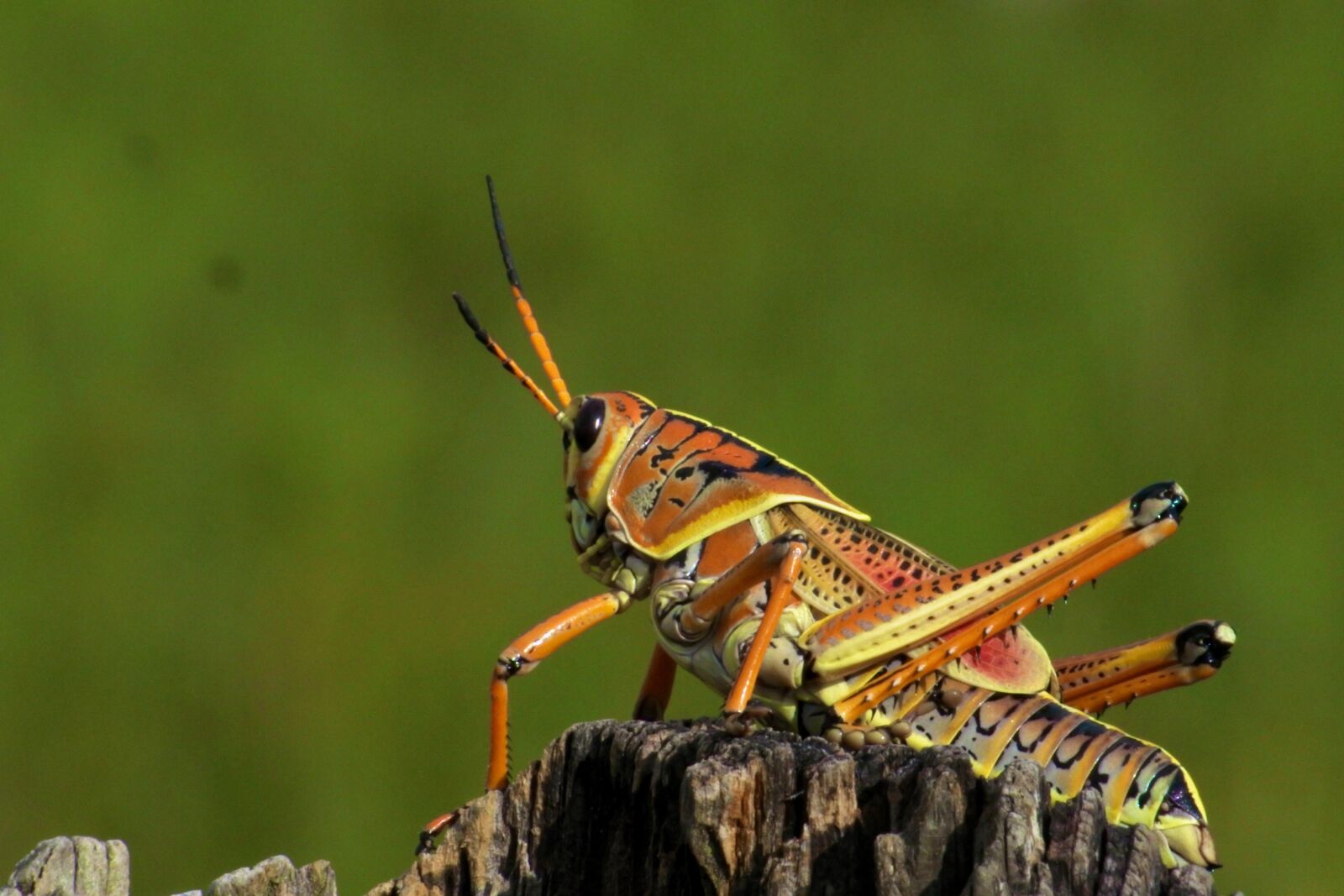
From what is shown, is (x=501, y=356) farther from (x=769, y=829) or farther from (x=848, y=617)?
(x=769, y=829)

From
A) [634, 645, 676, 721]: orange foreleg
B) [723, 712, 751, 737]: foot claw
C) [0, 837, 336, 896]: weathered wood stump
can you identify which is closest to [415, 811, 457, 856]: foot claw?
[0, 837, 336, 896]: weathered wood stump

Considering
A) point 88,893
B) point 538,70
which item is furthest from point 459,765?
point 88,893

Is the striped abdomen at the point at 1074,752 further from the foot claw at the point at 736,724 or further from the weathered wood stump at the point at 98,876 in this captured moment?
the weathered wood stump at the point at 98,876

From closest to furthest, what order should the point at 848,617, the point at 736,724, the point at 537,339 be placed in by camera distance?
the point at 736,724 < the point at 848,617 < the point at 537,339

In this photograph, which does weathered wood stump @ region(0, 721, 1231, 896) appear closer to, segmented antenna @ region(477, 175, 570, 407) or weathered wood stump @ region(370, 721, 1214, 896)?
weathered wood stump @ region(370, 721, 1214, 896)

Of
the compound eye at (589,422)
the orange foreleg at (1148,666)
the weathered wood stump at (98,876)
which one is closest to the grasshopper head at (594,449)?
the compound eye at (589,422)

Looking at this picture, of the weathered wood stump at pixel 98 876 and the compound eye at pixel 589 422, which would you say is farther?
the compound eye at pixel 589 422

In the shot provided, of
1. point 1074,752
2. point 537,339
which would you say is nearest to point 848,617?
point 1074,752
